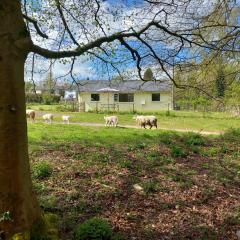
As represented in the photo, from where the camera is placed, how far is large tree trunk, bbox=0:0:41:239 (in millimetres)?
4859

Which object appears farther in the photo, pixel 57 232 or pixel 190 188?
pixel 190 188

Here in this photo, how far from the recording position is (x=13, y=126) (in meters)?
4.93

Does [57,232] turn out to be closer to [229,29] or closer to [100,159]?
[100,159]

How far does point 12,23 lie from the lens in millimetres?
4945

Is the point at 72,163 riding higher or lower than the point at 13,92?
lower

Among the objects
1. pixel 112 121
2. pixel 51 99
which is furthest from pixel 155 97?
pixel 112 121

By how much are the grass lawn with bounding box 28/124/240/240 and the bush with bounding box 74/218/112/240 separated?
229 millimetres

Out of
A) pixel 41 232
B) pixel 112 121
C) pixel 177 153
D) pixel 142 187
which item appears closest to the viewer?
pixel 41 232

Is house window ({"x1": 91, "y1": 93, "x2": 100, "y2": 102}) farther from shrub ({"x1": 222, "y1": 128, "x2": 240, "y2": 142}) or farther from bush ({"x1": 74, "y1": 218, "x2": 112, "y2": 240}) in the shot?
bush ({"x1": 74, "y1": 218, "x2": 112, "y2": 240})

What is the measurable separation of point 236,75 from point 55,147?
22.0 ft

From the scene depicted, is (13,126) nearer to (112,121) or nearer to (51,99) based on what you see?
(112,121)

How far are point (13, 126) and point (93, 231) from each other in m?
1.94

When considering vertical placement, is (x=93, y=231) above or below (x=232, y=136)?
below

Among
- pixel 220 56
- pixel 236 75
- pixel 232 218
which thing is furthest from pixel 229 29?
pixel 232 218
